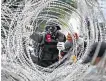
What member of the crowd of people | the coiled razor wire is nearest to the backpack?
the crowd of people

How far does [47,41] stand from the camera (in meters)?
2.96

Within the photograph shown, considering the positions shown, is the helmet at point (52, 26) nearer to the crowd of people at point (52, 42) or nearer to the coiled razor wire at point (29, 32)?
the crowd of people at point (52, 42)

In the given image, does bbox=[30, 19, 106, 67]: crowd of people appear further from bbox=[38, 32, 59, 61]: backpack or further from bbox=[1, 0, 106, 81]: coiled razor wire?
bbox=[1, 0, 106, 81]: coiled razor wire

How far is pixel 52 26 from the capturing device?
303cm

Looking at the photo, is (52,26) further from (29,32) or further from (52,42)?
(29,32)

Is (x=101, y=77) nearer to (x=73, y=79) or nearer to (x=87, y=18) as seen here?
(x=73, y=79)

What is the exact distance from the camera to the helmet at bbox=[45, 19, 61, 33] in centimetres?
301

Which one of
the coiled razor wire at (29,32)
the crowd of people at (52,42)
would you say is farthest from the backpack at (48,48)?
the coiled razor wire at (29,32)

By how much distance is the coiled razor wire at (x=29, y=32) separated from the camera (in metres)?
2.62

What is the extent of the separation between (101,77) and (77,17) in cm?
68

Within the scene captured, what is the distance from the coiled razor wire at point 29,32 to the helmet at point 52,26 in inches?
8.2

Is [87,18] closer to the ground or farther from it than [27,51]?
farther from it

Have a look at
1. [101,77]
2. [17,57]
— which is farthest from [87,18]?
[17,57]

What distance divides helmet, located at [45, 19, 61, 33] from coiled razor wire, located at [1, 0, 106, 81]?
0.68ft
